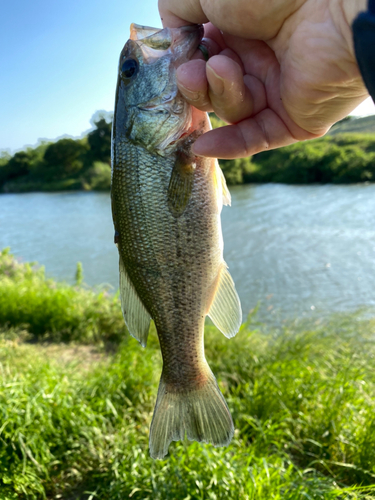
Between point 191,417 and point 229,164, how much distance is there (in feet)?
104

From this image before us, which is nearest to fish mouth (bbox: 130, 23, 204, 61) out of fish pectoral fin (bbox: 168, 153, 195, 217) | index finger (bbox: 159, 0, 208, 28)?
index finger (bbox: 159, 0, 208, 28)

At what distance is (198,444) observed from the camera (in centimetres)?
335

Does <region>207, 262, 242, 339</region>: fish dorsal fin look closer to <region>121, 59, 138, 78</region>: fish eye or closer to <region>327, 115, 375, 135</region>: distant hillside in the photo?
<region>121, 59, 138, 78</region>: fish eye

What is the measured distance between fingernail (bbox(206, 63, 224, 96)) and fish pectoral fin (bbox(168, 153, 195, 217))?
354mm

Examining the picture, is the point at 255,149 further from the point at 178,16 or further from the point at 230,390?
Answer: the point at 230,390

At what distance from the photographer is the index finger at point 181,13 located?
1962 millimetres

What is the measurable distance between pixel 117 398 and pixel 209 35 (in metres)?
3.70

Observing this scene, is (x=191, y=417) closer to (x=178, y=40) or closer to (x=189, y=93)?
(x=189, y=93)

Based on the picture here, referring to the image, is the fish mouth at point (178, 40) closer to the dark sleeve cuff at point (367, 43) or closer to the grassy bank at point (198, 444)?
the dark sleeve cuff at point (367, 43)

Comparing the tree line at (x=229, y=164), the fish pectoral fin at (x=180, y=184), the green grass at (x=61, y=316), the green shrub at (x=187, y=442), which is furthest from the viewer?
the tree line at (x=229, y=164)

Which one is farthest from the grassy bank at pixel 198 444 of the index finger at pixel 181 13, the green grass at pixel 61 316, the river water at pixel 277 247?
the index finger at pixel 181 13

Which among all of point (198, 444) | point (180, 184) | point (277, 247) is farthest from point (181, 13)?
point (277, 247)

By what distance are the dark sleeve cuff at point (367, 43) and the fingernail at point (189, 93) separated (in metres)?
0.77

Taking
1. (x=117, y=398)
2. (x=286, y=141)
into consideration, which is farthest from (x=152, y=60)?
(x=117, y=398)
